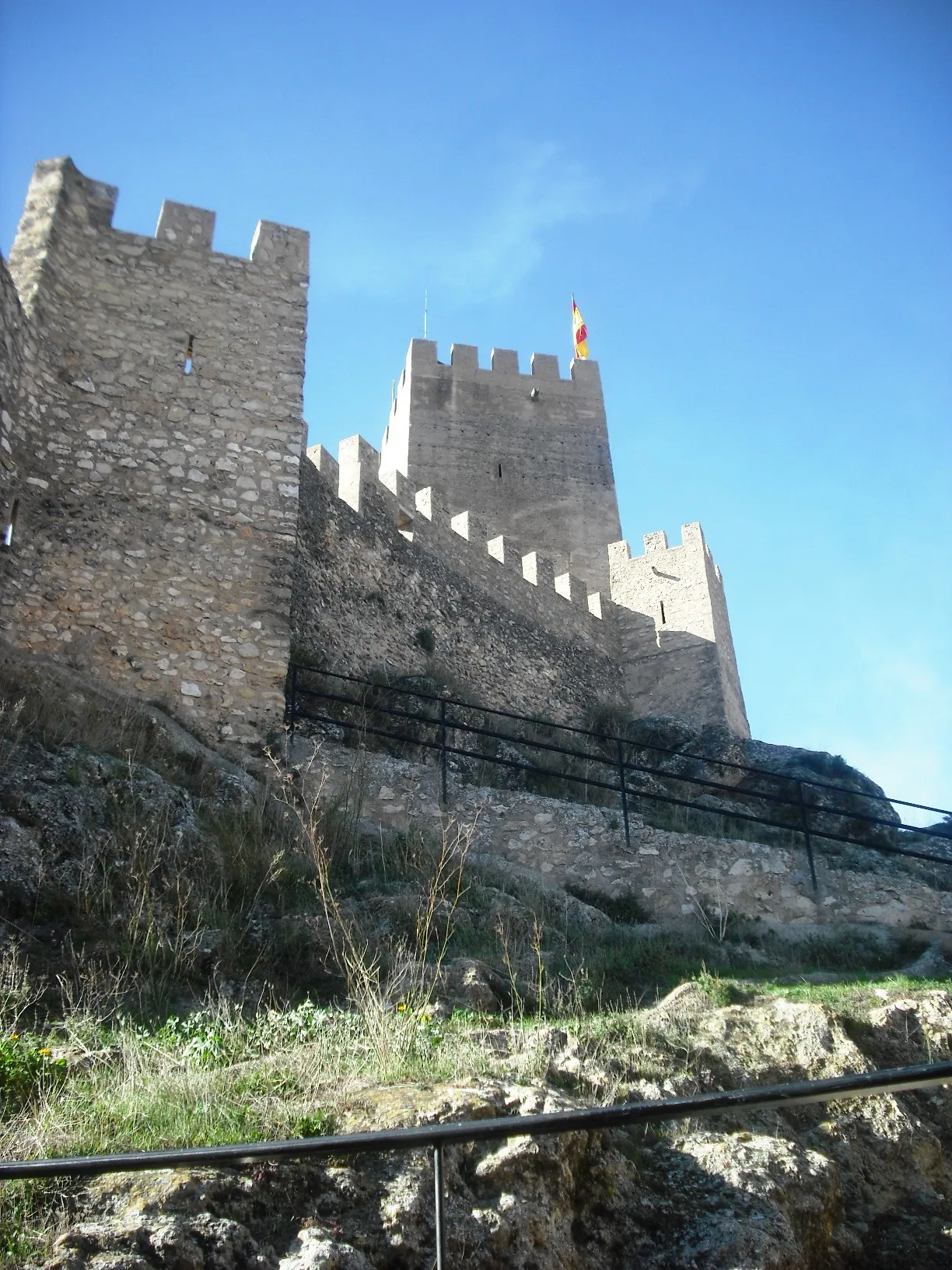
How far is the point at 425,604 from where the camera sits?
14.8 m

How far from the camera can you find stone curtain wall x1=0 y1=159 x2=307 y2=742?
8.85 meters

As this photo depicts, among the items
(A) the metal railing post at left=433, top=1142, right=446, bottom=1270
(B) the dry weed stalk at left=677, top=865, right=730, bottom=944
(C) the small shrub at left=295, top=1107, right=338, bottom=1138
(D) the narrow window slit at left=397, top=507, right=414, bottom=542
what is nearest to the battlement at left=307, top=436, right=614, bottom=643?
(D) the narrow window slit at left=397, top=507, right=414, bottom=542

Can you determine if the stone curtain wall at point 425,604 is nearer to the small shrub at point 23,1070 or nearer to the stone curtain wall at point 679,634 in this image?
the stone curtain wall at point 679,634

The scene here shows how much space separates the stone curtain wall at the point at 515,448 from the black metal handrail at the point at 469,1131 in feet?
70.2

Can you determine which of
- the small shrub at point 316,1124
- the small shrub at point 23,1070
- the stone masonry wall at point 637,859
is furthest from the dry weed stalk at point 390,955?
the small shrub at point 23,1070

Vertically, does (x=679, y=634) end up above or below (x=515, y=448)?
below

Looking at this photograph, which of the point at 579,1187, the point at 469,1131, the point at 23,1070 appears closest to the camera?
the point at 469,1131

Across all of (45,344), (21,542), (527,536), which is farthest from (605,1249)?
(527,536)

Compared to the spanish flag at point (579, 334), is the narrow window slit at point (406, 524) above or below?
below

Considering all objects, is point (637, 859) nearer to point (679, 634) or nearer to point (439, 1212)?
point (439, 1212)

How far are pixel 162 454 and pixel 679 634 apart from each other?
1207 cm

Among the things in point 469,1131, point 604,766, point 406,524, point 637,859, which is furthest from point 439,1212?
point 406,524

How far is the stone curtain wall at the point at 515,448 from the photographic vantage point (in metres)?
25.5

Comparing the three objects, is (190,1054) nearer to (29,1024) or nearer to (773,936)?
(29,1024)
